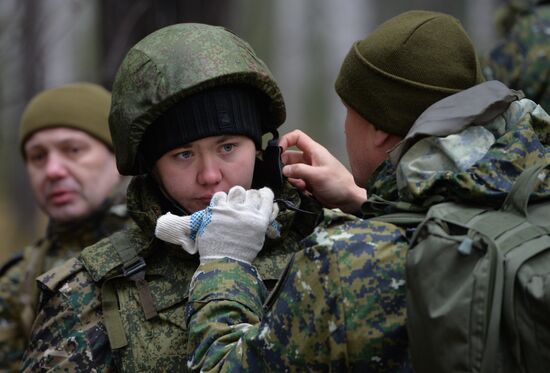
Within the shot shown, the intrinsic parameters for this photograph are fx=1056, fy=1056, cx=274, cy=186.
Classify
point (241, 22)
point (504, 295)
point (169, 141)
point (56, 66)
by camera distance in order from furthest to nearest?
1. point (241, 22)
2. point (56, 66)
3. point (169, 141)
4. point (504, 295)

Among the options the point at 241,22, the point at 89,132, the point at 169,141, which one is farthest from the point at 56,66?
the point at 169,141

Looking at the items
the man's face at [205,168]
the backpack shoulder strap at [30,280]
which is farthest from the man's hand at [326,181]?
the backpack shoulder strap at [30,280]

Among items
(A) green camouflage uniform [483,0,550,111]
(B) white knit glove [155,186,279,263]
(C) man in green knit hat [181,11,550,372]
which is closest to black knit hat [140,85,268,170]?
(B) white knit glove [155,186,279,263]

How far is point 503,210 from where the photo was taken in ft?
7.68

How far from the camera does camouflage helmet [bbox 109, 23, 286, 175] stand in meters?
3.05

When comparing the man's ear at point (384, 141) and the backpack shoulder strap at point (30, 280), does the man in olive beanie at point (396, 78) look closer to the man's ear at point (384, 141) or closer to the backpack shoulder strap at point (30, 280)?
the man's ear at point (384, 141)

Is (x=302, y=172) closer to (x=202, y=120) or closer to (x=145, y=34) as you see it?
(x=202, y=120)

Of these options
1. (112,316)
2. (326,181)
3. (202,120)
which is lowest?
(112,316)

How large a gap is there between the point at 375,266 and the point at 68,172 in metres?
2.98

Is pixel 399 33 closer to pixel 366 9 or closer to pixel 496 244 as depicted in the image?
pixel 496 244

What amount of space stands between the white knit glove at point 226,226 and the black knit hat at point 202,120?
26 centimetres

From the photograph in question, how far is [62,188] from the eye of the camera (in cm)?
505

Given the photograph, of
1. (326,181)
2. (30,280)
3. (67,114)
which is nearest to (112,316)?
(326,181)

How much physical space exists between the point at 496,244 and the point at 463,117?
383mm
